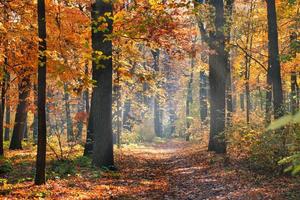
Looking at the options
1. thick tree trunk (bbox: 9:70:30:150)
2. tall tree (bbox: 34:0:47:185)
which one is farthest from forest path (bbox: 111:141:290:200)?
thick tree trunk (bbox: 9:70:30:150)

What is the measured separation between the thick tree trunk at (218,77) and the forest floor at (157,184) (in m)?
3.53

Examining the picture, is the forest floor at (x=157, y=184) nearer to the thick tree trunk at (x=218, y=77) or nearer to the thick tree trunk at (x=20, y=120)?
the thick tree trunk at (x=218, y=77)

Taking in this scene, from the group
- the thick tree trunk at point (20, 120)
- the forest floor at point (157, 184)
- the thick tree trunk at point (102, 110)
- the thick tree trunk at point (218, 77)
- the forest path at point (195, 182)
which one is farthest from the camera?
the thick tree trunk at point (20, 120)

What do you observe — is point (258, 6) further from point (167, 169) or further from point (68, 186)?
point (68, 186)

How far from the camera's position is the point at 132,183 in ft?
44.0

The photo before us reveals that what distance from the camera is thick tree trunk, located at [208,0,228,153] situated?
775 inches

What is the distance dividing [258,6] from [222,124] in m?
10.3

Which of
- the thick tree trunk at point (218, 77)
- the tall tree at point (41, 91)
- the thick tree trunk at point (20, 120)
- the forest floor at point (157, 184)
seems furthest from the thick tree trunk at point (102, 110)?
the thick tree trunk at point (20, 120)

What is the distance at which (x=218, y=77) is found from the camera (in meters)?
20.2

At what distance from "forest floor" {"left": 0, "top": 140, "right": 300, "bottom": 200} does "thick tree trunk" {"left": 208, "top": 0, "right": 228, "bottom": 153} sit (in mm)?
3526

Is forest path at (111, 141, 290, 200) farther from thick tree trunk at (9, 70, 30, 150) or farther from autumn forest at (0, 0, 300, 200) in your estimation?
thick tree trunk at (9, 70, 30, 150)

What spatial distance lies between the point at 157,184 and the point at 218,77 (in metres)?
8.34

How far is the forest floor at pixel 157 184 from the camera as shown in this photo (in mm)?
10555

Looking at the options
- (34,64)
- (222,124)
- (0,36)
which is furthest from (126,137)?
(0,36)
